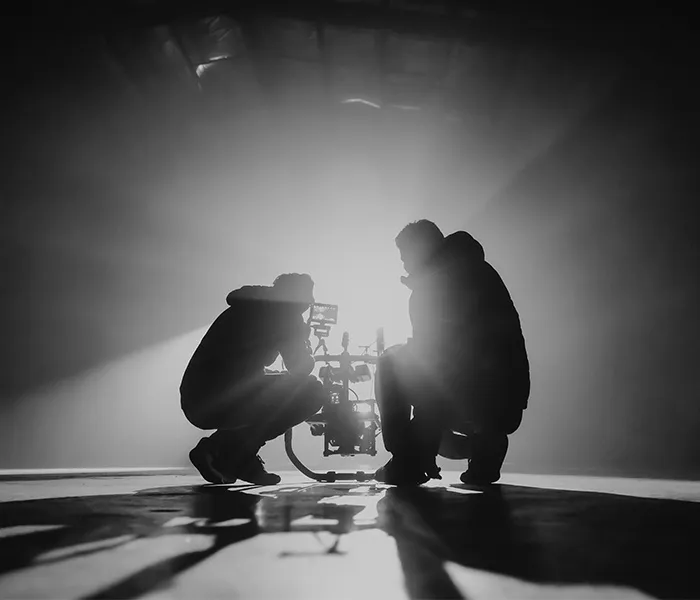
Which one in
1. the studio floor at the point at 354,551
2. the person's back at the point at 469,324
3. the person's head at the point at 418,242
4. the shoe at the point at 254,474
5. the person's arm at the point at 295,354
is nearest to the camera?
the studio floor at the point at 354,551

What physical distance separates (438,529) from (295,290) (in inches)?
81.1

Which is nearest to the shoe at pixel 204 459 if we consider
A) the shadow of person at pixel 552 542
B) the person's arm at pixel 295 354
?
the person's arm at pixel 295 354

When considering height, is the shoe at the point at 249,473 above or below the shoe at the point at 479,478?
above

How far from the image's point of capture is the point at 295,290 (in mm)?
3012

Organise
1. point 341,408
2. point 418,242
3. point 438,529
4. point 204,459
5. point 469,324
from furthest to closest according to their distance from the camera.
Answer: point 341,408 → point 204,459 → point 418,242 → point 469,324 → point 438,529

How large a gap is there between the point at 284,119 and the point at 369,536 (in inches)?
241

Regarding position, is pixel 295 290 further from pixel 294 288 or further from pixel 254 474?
pixel 254 474

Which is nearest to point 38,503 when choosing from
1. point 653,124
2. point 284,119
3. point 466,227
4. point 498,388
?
point 498,388

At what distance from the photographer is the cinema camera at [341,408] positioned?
3.29 m

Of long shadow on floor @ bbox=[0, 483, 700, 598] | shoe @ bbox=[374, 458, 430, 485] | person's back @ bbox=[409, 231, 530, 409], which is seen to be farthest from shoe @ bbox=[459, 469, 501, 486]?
long shadow on floor @ bbox=[0, 483, 700, 598]

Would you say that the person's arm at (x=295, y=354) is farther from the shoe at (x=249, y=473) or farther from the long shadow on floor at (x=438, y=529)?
the long shadow on floor at (x=438, y=529)

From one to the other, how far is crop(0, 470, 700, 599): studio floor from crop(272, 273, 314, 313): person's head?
5.11 feet

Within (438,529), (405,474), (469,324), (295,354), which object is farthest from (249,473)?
(438,529)

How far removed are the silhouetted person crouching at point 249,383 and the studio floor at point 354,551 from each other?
47.8 inches
